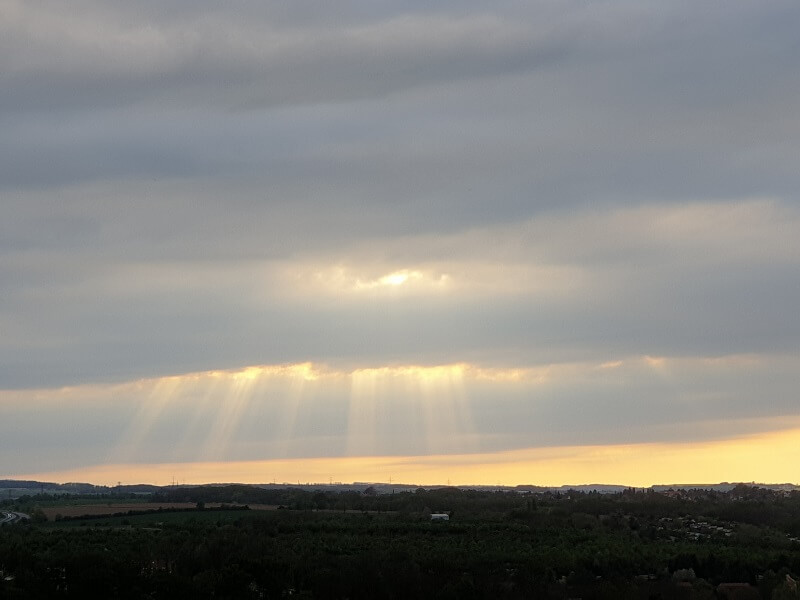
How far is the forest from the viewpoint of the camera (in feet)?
163

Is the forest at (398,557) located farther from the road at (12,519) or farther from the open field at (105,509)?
the open field at (105,509)

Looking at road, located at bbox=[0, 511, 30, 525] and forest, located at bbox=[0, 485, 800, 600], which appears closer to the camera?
forest, located at bbox=[0, 485, 800, 600]

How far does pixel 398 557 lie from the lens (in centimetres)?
6131

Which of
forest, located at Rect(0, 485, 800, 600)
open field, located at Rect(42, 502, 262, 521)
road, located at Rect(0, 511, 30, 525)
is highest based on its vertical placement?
open field, located at Rect(42, 502, 262, 521)

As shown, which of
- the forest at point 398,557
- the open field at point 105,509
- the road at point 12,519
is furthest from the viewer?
the open field at point 105,509

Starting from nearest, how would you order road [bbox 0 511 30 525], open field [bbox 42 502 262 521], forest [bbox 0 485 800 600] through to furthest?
forest [bbox 0 485 800 600], road [bbox 0 511 30 525], open field [bbox 42 502 262 521]

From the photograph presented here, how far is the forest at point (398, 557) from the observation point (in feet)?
163

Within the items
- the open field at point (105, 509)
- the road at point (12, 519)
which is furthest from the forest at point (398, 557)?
the open field at point (105, 509)

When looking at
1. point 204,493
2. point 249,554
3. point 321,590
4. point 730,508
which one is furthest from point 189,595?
point 204,493

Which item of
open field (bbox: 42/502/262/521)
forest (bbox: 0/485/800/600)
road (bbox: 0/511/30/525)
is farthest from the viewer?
open field (bbox: 42/502/262/521)

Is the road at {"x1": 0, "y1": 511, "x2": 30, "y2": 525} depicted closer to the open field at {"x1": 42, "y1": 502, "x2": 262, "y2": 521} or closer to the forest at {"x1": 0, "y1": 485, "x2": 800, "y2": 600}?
the forest at {"x1": 0, "y1": 485, "x2": 800, "y2": 600}

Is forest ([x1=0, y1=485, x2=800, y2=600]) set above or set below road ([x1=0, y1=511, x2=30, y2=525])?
below

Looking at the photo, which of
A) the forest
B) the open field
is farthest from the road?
the open field

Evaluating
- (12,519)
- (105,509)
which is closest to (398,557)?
(12,519)
